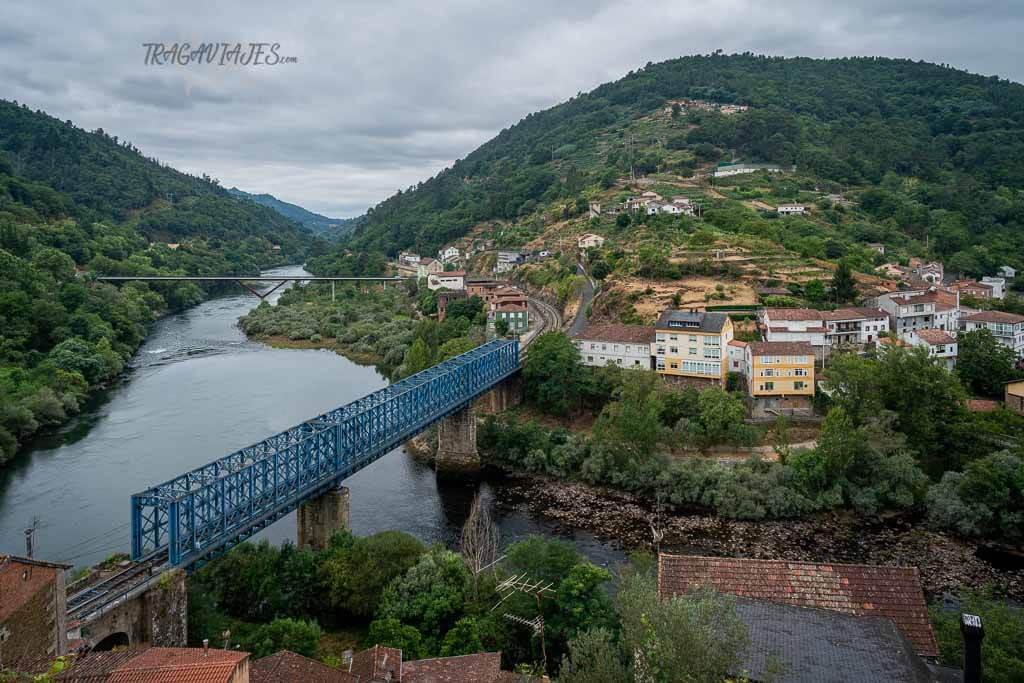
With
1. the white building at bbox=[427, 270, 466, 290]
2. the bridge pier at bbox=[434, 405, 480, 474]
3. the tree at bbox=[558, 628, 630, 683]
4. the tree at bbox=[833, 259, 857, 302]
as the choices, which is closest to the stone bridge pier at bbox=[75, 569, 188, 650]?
the tree at bbox=[558, 628, 630, 683]

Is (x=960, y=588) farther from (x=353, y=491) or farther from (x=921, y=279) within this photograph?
(x=921, y=279)

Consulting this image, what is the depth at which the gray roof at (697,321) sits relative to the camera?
112ft

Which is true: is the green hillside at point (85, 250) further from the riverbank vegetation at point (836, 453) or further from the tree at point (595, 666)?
the tree at point (595, 666)

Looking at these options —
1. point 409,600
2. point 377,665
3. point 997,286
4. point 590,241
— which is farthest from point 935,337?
point 377,665

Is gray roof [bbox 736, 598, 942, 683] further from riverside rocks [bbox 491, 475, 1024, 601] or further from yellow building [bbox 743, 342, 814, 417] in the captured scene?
yellow building [bbox 743, 342, 814, 417]

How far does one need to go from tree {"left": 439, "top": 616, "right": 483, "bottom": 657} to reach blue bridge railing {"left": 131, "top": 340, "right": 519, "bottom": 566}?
21.2 feet

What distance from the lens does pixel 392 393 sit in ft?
90.8

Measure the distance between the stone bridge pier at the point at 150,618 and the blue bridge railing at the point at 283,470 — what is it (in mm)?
911

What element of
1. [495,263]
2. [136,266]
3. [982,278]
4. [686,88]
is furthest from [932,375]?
[686,88]

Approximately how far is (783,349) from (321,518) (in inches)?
852

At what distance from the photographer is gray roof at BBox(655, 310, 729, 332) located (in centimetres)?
3412

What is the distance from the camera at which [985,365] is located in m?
32.6

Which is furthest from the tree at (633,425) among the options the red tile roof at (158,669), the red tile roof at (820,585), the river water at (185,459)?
the red tile roof at (158,669)

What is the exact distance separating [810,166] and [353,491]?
6602 centimetres
